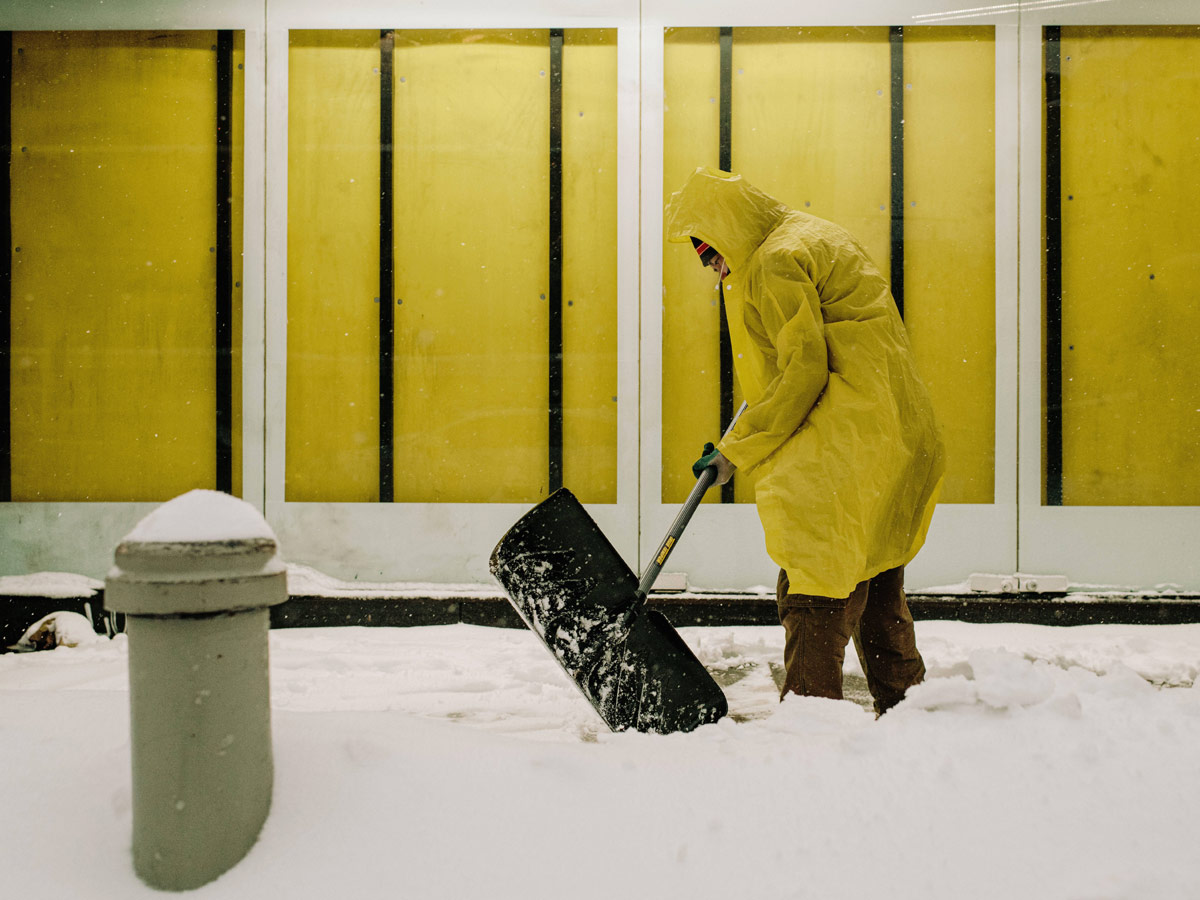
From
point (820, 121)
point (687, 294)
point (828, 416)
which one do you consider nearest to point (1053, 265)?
point (820, 121)

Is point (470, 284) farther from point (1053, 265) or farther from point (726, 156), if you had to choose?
point (1053, 265)

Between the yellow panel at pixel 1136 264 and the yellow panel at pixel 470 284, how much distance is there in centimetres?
287

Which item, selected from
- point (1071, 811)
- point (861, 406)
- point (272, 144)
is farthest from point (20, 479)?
point (1071, 811)

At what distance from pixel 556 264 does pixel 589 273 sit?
188 millimetres

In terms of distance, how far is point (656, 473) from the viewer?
3967 millimetres

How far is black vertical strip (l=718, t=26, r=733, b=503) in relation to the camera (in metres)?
3.92

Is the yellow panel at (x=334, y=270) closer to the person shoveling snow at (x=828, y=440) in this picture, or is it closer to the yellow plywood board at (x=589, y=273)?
the yellow plywood board at (x=589, y=273)

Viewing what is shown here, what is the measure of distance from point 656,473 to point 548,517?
1680 mm

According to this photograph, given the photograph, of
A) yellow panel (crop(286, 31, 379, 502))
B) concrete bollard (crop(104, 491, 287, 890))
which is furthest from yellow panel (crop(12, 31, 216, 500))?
concrete bollard (crop(104, 491, 287, 890))

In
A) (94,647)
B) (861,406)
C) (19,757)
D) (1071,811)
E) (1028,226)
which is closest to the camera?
(1071,811)

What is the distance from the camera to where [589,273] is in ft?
13.1

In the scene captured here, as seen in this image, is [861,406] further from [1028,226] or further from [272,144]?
[272,144]

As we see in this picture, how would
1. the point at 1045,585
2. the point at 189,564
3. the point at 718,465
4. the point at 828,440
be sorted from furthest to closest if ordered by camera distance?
A: 1. the point at 1045,585
2. the point at 718,465
3. the point at 828,440
4. the point at 189,564

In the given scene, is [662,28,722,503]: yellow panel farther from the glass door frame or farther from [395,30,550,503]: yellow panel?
the glass door frame
